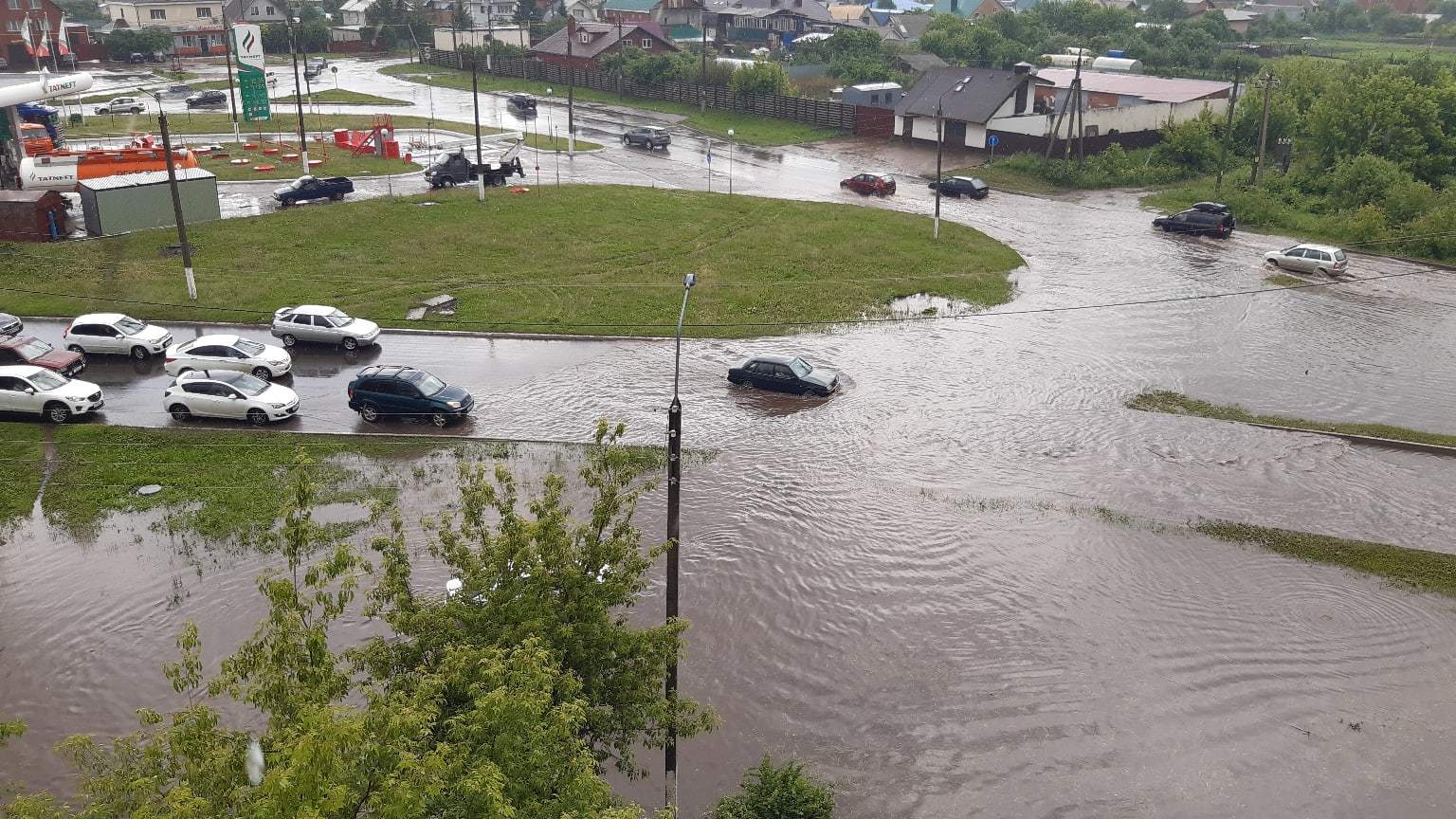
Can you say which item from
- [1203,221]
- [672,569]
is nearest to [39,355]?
[672,569]

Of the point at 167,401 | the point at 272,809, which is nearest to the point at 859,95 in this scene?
the point at 167,401

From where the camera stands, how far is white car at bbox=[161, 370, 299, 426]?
94.2 ft

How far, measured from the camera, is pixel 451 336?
3584cm

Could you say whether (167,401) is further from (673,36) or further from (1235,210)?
(673,36)

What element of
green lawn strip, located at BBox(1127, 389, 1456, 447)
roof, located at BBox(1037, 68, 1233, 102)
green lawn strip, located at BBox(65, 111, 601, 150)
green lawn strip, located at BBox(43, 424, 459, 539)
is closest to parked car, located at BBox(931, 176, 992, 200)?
green lawn strip, located at BBox(65, 111, 601, 150)

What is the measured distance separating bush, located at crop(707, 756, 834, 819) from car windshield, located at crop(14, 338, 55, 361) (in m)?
26.1

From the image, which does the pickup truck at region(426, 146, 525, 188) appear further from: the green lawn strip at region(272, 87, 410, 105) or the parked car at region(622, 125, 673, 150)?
the green lawn strip at region(272, 87, 410, 105)

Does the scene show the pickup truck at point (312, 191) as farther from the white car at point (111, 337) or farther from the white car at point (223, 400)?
the white car at point (223, 400)

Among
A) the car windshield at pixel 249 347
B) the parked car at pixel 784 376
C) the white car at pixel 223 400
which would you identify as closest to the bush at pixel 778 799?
Result: the parked car at pixel 784 376

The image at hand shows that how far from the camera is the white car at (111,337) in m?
33.2

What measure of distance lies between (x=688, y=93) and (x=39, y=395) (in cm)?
6626

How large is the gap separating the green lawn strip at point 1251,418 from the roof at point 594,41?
76519 mm

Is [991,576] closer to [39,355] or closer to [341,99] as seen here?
[39,355]

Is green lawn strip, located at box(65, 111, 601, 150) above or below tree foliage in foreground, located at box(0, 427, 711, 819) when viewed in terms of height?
above
